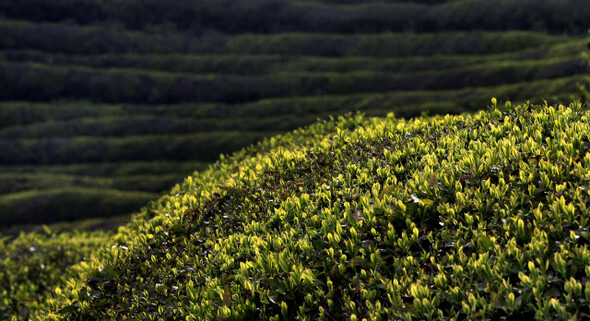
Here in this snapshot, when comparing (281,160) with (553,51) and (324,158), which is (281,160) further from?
(553,51)

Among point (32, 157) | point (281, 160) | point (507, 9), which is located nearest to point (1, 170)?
point (32, 157)

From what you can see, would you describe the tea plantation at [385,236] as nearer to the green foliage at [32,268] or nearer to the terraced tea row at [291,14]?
the green foliage at [32,268]

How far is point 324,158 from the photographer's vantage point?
11305mm

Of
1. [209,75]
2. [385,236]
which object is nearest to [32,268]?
[385,236]

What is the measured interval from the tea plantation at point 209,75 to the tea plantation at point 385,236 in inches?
2087

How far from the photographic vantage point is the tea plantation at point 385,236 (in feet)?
21.1

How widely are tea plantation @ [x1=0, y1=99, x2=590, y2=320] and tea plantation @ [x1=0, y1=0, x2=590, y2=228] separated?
53019 mm

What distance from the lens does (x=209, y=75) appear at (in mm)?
102000

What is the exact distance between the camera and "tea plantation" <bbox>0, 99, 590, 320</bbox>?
6422 millimetres

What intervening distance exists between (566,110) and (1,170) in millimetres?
87308

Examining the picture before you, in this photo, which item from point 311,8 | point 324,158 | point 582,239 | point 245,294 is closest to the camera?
point 582,239

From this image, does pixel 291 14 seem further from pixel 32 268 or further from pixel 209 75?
pixel 32 268

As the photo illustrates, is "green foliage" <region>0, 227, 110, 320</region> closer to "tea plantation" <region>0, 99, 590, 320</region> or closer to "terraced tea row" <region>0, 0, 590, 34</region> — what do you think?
"tea plantation" <region>0, 99, 590, 320</region>

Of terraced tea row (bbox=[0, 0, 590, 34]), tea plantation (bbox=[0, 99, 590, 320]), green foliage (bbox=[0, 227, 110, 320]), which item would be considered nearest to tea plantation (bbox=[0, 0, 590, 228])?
terraced tea row (bbox=[0, 0, 590, 34])
